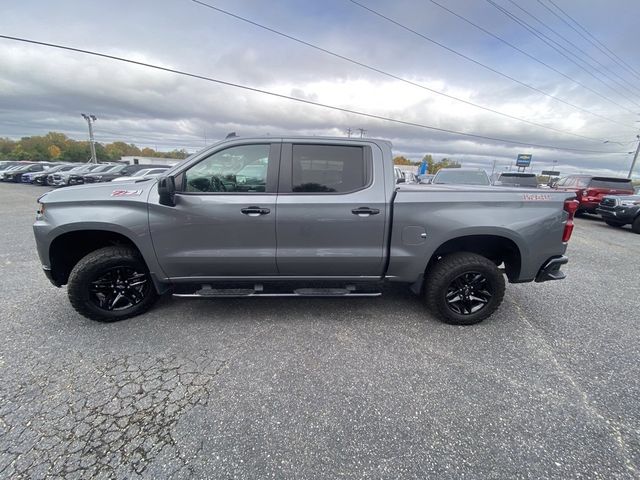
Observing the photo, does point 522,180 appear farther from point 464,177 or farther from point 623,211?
point 464,177

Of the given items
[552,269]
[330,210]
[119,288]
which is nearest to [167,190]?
[119,288]

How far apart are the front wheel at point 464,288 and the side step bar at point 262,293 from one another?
65 cm

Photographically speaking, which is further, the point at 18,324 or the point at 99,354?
the point at 18,324

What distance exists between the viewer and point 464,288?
3.08m

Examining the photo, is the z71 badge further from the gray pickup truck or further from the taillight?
the taillight

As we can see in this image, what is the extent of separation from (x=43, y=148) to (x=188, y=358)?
95744mm

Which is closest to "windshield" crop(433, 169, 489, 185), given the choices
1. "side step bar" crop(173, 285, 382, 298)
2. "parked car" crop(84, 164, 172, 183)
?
"side step bar" crop(173, 285, 382, 298)

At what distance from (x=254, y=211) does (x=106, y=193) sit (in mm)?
1478

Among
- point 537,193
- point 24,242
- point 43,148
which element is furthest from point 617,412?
point 43,148

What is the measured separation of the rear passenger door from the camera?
279 centimetres

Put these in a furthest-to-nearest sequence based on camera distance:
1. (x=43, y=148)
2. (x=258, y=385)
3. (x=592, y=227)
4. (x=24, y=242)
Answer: (x=43, y=148) < (x=592, y=227) < (x=24, y=242) < (x=258, y=385)

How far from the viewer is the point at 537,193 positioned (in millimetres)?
2875

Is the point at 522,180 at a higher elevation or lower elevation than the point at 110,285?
higher

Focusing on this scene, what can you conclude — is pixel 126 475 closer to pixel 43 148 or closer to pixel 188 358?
pixel 188 358
